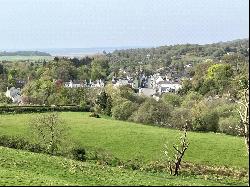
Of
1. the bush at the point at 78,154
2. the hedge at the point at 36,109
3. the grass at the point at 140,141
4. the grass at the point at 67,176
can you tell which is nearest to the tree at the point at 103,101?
the hedge at the point at 36,109


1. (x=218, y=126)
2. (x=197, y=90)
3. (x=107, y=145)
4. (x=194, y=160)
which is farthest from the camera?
(x=197, y=90)

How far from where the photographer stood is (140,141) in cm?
6275

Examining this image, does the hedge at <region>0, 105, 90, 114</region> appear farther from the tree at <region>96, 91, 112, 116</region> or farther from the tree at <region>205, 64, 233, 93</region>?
the tree at <region>205, 64, 233, 93</region>

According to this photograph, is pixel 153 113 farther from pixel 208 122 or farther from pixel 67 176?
pixel 67 176

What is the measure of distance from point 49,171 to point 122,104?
6556cm

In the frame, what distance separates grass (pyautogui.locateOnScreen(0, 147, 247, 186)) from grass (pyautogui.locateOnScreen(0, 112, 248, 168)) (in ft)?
54.9

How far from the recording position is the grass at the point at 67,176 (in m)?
24.0

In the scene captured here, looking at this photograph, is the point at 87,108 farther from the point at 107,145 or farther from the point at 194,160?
the point at 194,160

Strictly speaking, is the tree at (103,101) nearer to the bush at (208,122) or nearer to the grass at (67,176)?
the bush at (208,122)

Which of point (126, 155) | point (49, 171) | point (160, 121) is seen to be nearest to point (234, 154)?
point (126, 155)

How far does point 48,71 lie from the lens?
17438 cm

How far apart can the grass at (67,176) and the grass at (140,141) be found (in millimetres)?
16739

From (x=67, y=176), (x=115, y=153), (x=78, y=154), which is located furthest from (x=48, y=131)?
(x=67, y=176)

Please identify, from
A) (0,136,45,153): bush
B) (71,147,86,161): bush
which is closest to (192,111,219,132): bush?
(71,147,86,161): bush
